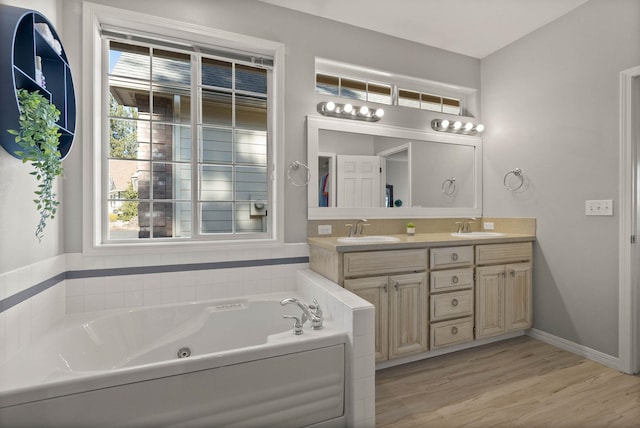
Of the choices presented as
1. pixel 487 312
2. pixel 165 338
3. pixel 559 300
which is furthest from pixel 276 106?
pixel 559 300

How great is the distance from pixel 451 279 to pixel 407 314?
48cm

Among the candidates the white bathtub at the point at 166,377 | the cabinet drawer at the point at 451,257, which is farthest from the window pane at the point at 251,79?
the cabinet drawer at the point at 451,257

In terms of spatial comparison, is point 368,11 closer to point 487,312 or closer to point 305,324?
point 305,324

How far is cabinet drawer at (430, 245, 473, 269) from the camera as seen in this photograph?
7.95ft

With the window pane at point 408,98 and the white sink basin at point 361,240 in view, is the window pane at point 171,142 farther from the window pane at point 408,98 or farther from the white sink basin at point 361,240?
the window pane at point 408,98

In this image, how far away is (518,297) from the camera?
9.09 feet

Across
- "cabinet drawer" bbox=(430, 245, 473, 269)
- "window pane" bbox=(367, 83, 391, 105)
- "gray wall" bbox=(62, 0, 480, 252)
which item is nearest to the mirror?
"gray wall" bbox=(62, 0, 480, 252)

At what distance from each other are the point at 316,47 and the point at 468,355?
280 cm

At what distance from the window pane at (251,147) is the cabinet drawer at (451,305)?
1763 millimetres

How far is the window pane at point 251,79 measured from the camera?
2.60 m

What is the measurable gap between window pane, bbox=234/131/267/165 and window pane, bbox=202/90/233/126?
190 mm

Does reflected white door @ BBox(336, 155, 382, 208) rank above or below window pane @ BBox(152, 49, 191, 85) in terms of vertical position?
below

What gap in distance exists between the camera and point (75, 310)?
2.04 meters

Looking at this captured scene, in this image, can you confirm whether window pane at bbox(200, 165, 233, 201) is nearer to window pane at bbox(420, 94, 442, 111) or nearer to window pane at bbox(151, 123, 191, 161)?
window pane at bbox(151, 123, 191, 161)
